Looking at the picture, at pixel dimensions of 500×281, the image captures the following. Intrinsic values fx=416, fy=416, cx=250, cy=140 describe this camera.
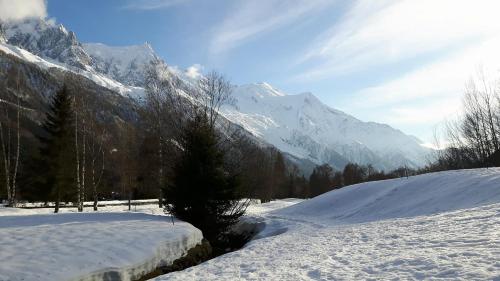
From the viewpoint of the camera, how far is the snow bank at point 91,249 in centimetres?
909

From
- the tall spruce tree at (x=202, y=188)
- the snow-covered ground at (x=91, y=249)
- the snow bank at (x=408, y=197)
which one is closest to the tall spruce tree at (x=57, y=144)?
the tall spruce tree at (x=202, y=188)

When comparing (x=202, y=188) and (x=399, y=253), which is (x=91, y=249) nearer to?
(x=399, y=253)

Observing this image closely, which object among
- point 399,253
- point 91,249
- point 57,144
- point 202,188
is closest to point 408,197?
point 202,188

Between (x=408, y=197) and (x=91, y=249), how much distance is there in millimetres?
20127

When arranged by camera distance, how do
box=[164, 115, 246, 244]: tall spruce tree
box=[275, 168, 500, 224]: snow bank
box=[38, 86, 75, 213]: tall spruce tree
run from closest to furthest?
box=[164, 115, 246, 244]: tall spruce tree
box=[275, 168, 500, 224]: snow bank
box=[38, 86, 75, 213]: tall spruce tree

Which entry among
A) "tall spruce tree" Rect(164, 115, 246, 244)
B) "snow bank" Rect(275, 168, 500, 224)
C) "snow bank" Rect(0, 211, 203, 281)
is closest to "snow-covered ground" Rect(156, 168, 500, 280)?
"snow bank" Rect(275, 168, 500, 224)

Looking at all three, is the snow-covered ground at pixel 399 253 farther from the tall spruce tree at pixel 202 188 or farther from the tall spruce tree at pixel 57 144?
the tall spruce tree at pixel 57 144

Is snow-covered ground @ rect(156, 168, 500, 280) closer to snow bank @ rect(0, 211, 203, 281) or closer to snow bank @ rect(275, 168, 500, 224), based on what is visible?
snow bank @ rect(275, 168, 500, 224)

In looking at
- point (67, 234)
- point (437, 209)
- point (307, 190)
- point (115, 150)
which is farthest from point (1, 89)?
point (307, 190)

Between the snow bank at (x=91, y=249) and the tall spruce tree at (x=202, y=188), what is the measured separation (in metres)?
3.15

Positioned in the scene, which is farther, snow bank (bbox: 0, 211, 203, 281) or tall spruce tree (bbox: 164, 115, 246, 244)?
tall spruce tree (bbox: 164, 115, 246, 244)

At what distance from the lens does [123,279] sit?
1005 cm

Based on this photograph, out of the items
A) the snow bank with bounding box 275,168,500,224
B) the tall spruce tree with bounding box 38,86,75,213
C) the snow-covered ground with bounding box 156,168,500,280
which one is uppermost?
the tall spruce tree with bounding box 38,86,75,213

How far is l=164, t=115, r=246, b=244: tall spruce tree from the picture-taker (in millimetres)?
18828
